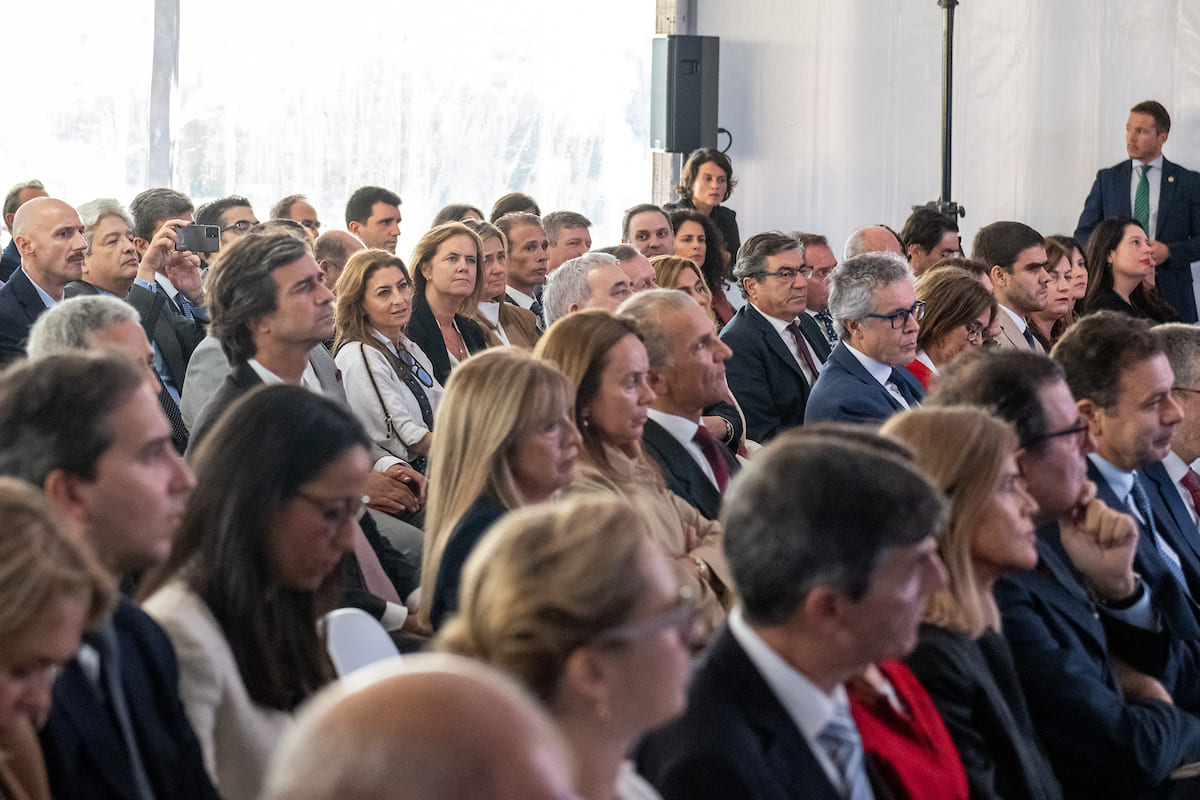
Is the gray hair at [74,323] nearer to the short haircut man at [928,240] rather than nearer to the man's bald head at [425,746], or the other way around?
the man's bald head at [425,746]

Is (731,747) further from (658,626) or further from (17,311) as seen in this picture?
(17,311)

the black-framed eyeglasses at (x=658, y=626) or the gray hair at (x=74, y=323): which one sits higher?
the gray hair at (x=74, y=323)

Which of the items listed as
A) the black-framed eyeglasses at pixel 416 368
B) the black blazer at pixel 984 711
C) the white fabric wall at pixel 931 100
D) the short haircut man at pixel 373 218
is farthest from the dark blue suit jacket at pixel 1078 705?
the white fabric wall at pixel 931 100

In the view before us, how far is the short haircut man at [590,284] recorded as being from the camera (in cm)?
462

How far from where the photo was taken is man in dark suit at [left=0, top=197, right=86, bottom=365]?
491 cm

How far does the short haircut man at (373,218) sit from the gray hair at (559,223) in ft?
2.53

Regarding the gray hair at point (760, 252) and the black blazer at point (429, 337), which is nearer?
the black blazer at point (429, 337)

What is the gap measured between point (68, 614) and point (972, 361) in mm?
1685

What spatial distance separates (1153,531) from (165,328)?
3355 mm

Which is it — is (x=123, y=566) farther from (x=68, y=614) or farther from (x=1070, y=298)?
(x=1070, y=298)

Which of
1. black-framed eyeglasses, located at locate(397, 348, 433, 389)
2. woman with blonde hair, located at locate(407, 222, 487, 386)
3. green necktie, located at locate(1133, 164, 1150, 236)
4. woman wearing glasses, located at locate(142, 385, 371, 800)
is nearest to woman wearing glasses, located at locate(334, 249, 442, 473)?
black-framed eyeglasses, located at locate(397, 348, 433, 389)

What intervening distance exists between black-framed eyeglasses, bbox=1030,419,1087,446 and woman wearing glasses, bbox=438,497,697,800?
1.25m

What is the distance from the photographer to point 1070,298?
614 cm

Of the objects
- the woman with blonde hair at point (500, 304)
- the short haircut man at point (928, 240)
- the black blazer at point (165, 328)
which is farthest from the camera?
the short haircut man at point (928, 240)
